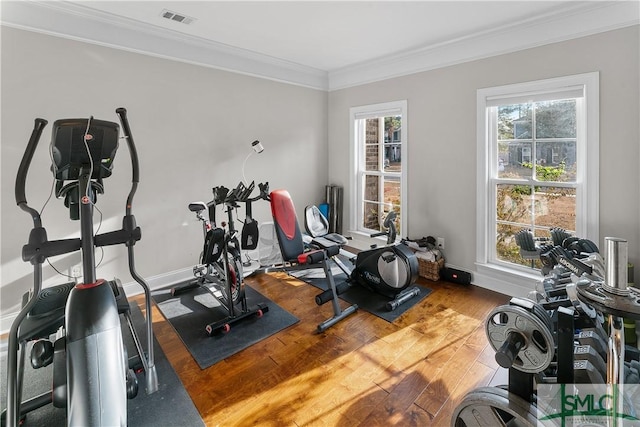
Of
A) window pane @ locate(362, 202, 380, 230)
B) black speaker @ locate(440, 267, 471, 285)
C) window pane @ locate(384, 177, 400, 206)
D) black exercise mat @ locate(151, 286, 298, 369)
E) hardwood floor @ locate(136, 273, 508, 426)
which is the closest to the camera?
hardwood floor @ locate(136, 273, 508, 426)

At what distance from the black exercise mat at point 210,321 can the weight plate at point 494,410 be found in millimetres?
1492

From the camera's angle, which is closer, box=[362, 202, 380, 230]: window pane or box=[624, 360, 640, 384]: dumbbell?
box=[624, 360, 640, 384]: dumbbell

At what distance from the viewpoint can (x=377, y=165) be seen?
4.43m

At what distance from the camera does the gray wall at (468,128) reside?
244 centimetres

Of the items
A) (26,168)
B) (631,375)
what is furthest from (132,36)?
(631,375)

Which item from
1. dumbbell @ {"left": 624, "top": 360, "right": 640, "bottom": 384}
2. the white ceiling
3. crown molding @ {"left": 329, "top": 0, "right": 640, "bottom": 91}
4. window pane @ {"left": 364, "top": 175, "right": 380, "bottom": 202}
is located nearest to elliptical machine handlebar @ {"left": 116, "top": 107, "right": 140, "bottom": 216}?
the white ceiling

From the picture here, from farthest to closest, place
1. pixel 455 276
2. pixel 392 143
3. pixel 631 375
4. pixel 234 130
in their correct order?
pixel 392 143 < pixel 234 130 < pixel 455 276 < pixel 631 375

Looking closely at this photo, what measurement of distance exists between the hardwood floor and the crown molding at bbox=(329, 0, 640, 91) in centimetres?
242

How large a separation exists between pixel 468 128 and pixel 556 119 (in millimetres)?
733

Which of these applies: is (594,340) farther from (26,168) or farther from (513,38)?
(513,38)

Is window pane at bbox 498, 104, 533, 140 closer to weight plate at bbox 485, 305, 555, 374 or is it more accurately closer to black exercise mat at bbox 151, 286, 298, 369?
weight plate at bbox 485, 305, 555, 374

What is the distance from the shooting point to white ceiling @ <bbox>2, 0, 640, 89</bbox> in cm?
253

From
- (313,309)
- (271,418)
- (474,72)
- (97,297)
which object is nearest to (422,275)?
(313,309)

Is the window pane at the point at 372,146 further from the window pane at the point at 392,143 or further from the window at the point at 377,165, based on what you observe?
the window pane at the point at 392,143
